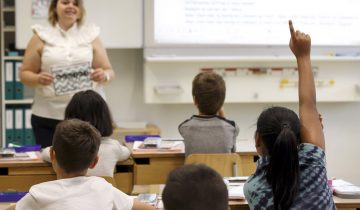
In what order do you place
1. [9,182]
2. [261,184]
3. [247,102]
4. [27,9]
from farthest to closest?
[247,102], [27,9], [9,182], [261,184]

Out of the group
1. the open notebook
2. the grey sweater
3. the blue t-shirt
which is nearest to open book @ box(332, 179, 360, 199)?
the open notebook

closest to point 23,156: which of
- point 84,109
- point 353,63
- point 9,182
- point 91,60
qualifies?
point 9,182

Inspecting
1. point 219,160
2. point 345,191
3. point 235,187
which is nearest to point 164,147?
point 219,160

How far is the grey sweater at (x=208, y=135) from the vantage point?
3352 millimetres

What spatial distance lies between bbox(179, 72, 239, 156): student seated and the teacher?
0.74 m

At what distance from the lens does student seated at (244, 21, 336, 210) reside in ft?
6.56

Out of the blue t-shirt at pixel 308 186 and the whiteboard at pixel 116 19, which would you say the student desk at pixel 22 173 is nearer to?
the blue t-shirt at pixel 308 186

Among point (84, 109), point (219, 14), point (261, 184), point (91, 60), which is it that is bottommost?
point (261, 184)

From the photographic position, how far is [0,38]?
5.38m

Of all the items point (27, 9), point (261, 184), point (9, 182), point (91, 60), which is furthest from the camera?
point (27, 9)

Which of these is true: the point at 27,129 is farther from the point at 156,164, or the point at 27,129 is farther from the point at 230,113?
the point at 156,164

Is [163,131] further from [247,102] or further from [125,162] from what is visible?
[125,162]

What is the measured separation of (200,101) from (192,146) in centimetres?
27

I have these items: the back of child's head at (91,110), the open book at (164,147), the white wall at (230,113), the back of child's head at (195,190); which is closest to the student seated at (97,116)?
the back of child's head at (91,110)
